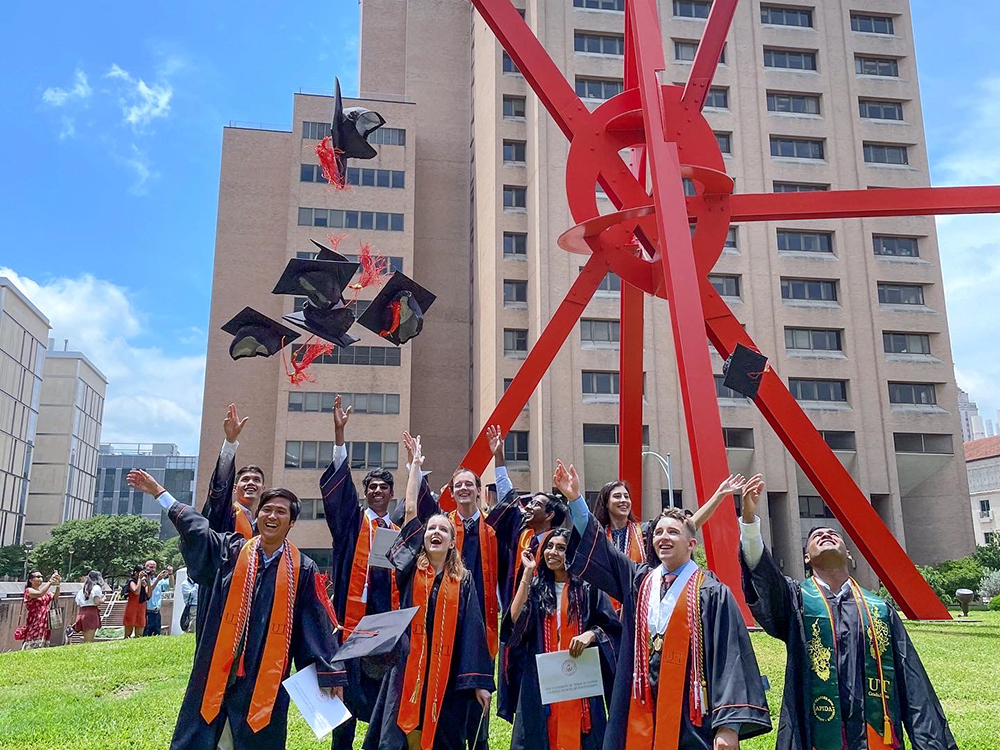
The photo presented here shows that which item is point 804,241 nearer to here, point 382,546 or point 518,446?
point 518,446

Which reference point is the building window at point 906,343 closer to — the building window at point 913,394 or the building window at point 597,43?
the building window at point 913,394

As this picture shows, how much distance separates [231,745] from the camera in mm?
4094

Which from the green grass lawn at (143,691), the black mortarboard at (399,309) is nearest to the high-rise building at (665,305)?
the green grass lawn at (143,691)

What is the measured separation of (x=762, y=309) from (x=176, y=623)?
26597mm

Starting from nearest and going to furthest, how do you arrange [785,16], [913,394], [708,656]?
[708,656], [913,394], [785,16]

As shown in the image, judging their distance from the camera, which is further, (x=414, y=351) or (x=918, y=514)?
(x=414, y=351)

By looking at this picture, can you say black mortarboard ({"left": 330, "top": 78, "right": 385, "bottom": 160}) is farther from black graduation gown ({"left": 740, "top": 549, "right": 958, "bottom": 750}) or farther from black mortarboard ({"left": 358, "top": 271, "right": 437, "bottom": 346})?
black graduation gown ({"left": 740, "top": 549, "right": 958, "bottom": 750})

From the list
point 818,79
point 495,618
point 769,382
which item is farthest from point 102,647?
point 818,79

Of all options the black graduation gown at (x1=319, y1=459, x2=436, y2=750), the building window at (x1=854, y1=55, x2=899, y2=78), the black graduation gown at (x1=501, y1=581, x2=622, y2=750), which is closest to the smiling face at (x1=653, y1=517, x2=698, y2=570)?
the black graduation gown at (x1=501, y1=581, x2=622, y2=750)

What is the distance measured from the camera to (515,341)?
1435 inches

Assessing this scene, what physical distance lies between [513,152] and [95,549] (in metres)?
33.6

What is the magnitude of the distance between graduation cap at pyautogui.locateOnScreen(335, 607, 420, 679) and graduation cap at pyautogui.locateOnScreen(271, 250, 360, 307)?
4.59m

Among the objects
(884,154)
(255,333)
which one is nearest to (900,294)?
(884,154)

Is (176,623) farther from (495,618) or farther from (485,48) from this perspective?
(485,48)
